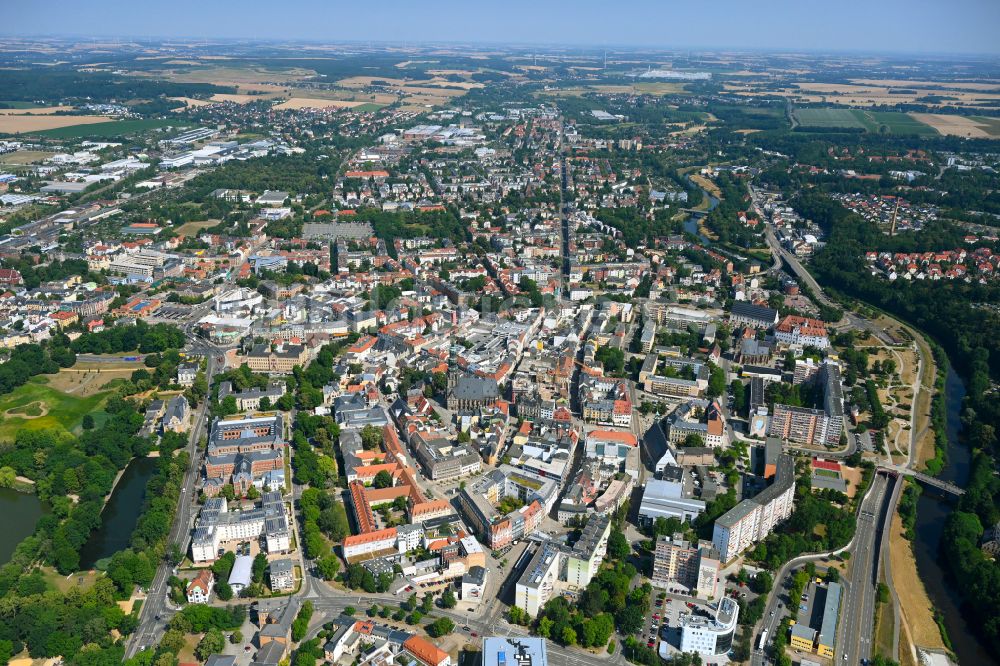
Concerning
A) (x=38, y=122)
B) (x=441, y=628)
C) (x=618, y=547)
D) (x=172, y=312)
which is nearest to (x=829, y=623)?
(x=618, y=547)

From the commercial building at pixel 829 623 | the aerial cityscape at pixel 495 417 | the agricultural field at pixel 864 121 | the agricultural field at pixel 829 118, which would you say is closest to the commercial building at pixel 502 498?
the aerial cityscape at pixel 495 417

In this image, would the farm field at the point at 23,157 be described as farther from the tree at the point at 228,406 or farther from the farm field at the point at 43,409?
the tree at the point at 228,406

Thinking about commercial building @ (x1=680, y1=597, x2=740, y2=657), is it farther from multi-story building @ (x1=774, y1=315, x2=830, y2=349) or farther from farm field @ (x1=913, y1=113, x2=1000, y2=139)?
farm field @ (x1=913, y1=113, x2=1000, y2=139)

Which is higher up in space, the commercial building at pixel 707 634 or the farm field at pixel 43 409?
the commercial building at pixel 707 634

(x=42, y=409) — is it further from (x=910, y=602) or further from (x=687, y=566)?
(x=910, y=602)

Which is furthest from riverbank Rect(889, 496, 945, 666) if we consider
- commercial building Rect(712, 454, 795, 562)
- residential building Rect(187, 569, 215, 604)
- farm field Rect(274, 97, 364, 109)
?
farm field Rect(274, 97, 364, 109)

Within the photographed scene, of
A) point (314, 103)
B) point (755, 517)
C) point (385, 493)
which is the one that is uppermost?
point (314, 103)
